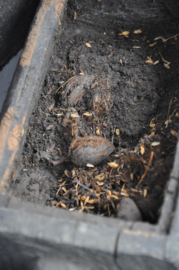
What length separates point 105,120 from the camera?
6.78 feet

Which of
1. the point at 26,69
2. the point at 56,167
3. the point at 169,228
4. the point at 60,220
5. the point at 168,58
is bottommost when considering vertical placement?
the point at 56,167

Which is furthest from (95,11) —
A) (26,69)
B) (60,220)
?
(60,220)

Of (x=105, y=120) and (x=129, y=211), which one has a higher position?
(x=105, y=120)

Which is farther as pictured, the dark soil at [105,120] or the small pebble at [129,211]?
the dark soil at [105,120]

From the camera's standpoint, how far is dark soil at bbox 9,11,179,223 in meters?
1.70

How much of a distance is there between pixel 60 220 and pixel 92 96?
3.59 ft

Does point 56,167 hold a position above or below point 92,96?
below

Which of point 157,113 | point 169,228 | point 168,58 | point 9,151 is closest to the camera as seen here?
point 169,228

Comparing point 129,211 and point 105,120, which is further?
point 105,120

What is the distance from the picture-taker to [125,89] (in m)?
2.21

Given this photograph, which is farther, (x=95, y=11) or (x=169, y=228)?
(x=95, y=11)

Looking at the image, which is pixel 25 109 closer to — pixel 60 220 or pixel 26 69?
pixel 26 69

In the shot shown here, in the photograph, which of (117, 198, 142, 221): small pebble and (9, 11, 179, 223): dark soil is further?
(9, 11, 179, 223): dark soil

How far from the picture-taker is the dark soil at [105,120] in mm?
1703
